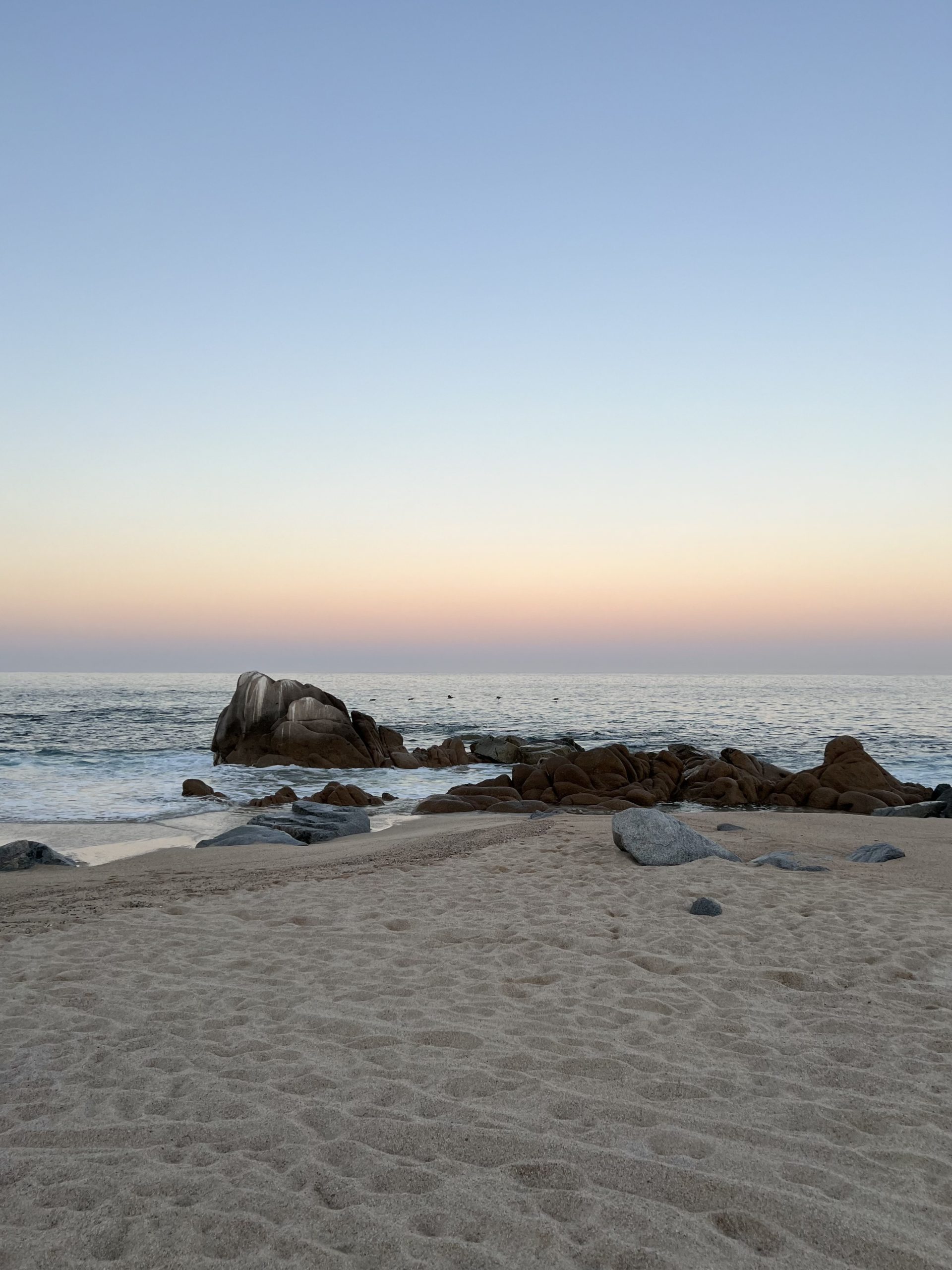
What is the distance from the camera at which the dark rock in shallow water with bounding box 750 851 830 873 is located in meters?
9.27

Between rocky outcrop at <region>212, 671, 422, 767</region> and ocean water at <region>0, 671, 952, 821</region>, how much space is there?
32.6 inches

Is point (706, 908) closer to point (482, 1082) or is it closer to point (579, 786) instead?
point (482, 1082)

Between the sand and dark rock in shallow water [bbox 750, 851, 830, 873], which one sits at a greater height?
the sand

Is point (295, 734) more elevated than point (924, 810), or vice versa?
point (295, 734)

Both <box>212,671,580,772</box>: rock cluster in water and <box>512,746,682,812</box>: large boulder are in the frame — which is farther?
<box>212,671,580,772</box>: rock cluster in water

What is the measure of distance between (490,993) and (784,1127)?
223cm

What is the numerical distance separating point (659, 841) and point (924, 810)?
830 centimetres

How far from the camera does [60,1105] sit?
381cm

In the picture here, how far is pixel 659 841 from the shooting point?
32.3 ft

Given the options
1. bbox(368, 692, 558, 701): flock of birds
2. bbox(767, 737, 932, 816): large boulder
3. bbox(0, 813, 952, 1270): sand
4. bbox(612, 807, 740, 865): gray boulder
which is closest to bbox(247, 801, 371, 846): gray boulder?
bbox(612, 807, 740, 865): gray boulder

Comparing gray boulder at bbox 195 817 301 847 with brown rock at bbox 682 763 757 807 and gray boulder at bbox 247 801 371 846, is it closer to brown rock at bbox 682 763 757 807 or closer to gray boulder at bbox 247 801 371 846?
gray boulder at bbox 247 801 371 846

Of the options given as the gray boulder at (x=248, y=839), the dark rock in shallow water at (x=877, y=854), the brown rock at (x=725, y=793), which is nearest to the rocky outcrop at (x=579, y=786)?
the brown rock at (x=725, y=793)

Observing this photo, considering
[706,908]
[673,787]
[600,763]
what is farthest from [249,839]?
[673,787]

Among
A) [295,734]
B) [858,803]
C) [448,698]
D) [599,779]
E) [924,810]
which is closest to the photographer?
[924,810]
